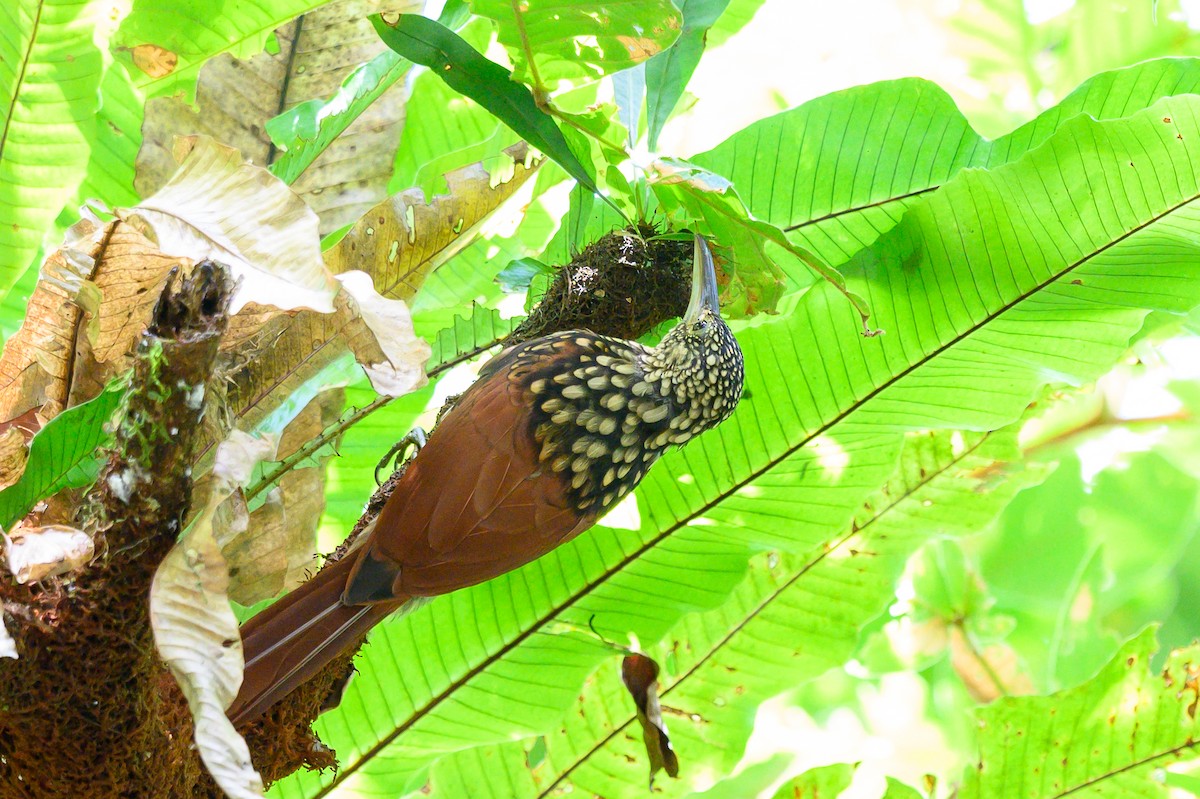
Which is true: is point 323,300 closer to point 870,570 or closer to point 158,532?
point 158,532

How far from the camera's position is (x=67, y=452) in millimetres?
1355

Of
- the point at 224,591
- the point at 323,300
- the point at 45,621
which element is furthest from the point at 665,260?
the point at 45,621

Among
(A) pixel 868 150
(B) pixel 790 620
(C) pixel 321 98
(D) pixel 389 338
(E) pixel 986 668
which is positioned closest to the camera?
(D) pixel 389 338

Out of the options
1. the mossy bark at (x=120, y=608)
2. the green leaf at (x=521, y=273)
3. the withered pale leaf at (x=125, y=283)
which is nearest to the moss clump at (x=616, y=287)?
the green leaf at (x=521, y=273)

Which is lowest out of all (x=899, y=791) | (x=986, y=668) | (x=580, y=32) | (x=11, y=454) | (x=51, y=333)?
(x=986, y=668)

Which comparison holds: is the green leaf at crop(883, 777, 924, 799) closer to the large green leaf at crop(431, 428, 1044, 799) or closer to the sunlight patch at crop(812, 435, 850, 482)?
the large green leaf at crop(431, 428, 1044, 799)

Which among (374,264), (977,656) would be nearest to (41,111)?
(374,264)

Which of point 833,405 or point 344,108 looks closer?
point 344,108

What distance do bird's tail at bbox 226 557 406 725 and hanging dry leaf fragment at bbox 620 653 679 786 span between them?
1.32 feet

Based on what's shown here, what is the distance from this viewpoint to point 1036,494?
12.6 feet

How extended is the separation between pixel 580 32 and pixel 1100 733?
1645 mm

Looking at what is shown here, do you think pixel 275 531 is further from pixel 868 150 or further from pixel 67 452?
pixel 868 150

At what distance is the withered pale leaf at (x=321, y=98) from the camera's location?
214 cm

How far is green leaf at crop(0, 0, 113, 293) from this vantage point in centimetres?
171
